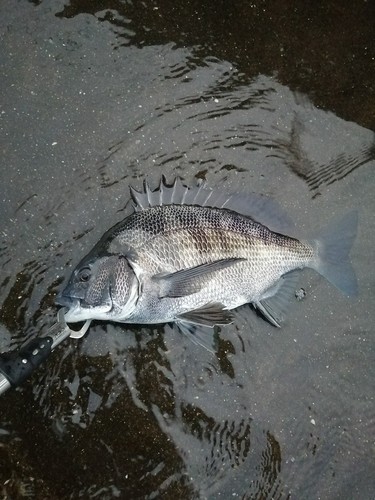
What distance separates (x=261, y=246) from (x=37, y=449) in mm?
1780

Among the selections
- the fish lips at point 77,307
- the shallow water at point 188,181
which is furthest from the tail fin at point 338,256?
the fish lips at point 77,307

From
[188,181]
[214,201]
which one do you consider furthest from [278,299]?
[188,181]

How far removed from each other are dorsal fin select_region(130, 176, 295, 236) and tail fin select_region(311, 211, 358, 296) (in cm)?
22

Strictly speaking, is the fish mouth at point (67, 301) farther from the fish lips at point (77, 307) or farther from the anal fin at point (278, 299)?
the anal fin at point (278, 299)

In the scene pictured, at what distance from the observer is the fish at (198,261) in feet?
9.83

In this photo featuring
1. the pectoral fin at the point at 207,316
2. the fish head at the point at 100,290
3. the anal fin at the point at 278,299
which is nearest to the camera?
the fish head at the point at 100,290

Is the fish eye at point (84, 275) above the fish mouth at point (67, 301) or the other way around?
above

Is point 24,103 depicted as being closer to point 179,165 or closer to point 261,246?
point 179,165

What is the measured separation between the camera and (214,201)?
333cm

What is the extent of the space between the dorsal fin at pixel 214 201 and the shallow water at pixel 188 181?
0.56 ft

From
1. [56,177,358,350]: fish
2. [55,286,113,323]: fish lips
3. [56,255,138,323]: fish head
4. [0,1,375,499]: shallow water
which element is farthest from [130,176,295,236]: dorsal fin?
[55,286,113,323]: fish lips

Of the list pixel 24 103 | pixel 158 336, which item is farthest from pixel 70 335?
pixel 24 103

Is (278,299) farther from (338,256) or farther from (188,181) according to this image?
(188,181)

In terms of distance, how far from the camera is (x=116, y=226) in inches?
126
